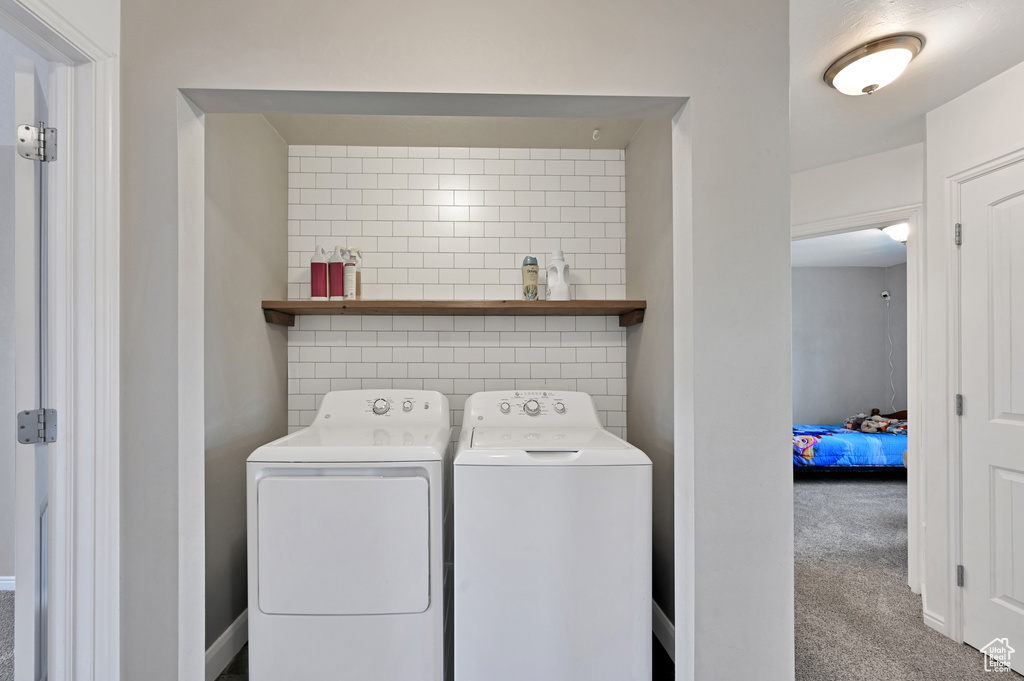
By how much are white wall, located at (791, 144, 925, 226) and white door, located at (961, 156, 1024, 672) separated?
0.60 metres

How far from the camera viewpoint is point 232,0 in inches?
55.9

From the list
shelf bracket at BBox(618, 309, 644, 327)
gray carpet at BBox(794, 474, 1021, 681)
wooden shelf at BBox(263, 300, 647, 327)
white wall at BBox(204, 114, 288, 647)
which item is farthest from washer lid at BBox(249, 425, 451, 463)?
gray carpet at BBox(794, 474, 1021, 681)

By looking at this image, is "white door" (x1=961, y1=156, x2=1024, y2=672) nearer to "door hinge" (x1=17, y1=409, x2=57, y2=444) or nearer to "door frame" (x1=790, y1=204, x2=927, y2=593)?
"door frame" (x1=790, y1=204, x2=927, y2=593)

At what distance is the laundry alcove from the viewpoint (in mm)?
1521

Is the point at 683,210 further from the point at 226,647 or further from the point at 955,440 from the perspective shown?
the point at 226,647

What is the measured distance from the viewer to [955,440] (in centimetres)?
229

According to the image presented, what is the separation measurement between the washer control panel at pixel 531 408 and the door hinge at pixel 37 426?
1.44 m

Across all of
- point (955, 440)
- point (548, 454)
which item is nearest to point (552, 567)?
point (548, 454)

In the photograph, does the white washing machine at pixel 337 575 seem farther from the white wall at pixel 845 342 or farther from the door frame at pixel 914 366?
the white wall at pixel 845 342

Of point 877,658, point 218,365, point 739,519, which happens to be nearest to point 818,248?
point 877,658

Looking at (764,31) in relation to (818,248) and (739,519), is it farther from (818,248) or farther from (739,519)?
(818,248)

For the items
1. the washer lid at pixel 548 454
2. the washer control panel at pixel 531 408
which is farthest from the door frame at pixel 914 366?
the washer lid at pixel 548 454

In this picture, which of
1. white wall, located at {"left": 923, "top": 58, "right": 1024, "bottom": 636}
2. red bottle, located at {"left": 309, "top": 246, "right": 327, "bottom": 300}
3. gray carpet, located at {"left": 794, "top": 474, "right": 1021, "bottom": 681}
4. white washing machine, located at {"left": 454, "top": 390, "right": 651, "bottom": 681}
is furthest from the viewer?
red bottle, located at {"left": 309, "top": 246, "right": 327, "bottom": 300}

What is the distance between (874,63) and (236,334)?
260 centimetres
